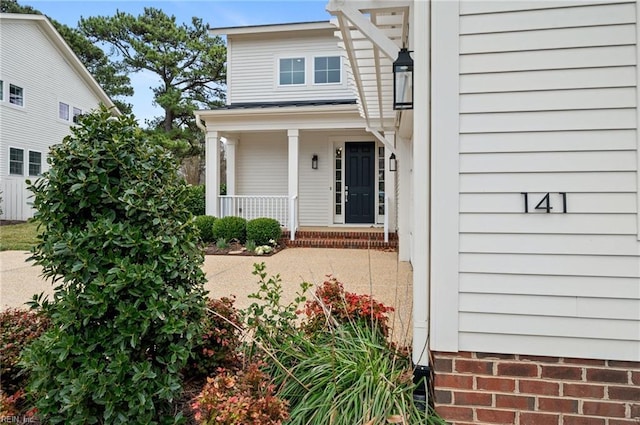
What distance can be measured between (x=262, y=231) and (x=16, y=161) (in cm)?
1120

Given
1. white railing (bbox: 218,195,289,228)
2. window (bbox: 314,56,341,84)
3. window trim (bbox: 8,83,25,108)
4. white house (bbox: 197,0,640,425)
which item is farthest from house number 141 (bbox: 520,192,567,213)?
window trim (bbox: 8,83,25,108)

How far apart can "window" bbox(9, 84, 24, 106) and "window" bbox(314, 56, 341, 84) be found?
11.4 meters

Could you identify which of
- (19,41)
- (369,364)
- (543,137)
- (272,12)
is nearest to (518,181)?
(543,137)

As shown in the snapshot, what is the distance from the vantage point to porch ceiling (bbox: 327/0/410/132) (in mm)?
2924

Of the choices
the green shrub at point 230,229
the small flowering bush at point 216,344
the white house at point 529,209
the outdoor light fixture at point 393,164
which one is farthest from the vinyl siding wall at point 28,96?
the white house at point 529,209

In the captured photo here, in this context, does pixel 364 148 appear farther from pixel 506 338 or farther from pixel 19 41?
pixel 19 41

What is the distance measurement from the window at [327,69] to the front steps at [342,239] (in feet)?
15.5

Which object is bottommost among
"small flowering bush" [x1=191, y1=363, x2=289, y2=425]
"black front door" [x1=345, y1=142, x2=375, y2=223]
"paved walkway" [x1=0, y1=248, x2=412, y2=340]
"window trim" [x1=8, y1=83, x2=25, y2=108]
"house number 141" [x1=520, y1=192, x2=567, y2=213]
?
"paved walkway" [x1=0, y1=248, x2=412, y2=340]

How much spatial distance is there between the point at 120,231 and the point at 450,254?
1692mm

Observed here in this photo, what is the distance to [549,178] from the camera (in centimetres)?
199

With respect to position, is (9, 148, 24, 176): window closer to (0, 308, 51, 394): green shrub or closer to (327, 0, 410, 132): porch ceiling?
(327, 0, 410, 132): porch ceiling

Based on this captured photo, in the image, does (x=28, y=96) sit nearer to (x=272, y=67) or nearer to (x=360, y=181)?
(x=272, y=67)

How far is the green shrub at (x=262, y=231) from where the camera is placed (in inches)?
365

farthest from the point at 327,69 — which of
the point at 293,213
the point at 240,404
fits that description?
the point at 240,404
